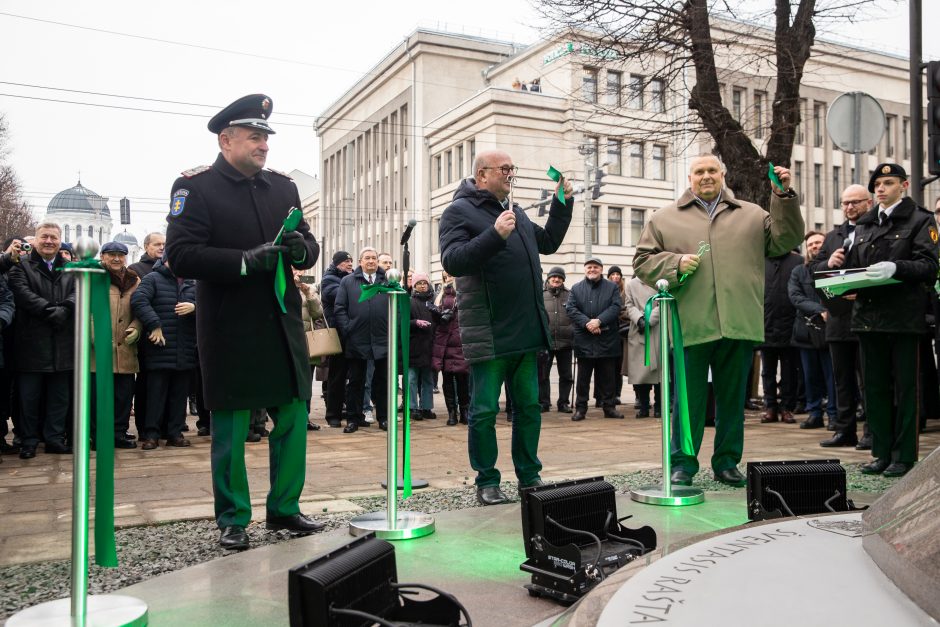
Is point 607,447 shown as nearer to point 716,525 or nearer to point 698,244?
point 698,244

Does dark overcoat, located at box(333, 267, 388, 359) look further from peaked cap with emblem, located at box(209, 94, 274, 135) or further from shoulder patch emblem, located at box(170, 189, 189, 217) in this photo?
shoulder patch emblem, located at box(170, 189, 189, 217)

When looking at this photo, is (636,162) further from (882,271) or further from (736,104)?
(882,271)

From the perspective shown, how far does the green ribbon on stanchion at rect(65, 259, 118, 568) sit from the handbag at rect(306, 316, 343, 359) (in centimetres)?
672

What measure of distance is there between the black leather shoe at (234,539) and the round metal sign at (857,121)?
7538 mm

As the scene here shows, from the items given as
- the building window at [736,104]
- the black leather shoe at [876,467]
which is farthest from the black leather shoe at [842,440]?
the building window at [736,104]

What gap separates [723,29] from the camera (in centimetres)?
1467

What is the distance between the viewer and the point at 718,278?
545cm

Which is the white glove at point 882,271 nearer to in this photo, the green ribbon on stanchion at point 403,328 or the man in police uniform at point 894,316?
the man in police uniform at point 894,316

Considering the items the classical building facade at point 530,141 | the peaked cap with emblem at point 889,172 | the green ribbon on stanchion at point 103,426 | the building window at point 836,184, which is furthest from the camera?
the building window at point 836,184

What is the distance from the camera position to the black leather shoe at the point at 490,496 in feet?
16.8

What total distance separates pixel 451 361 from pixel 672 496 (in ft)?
21.8

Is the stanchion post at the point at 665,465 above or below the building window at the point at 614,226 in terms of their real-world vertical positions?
below

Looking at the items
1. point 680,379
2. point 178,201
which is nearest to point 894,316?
point 680,379

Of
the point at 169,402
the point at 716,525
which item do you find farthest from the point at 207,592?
the point at 169,402
